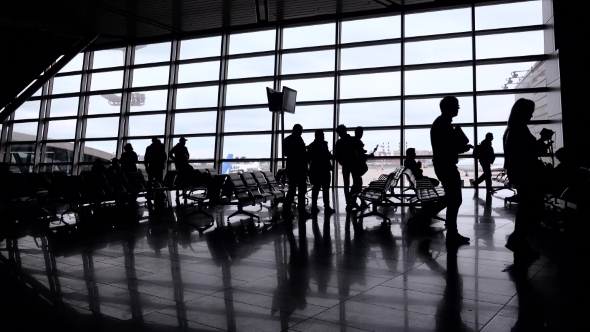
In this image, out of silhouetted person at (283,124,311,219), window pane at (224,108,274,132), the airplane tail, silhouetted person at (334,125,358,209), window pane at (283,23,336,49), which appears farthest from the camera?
the airplane tail

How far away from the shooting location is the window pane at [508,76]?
11453 millimetres

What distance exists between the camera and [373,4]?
1233 cm

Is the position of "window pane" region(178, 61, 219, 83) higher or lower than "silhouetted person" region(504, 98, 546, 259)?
higher

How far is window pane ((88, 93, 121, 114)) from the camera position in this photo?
15.5 metres

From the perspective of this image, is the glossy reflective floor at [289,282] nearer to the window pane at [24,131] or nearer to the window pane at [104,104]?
the window pane at [104,104]

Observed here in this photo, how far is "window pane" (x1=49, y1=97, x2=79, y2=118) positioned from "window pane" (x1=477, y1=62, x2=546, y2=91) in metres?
14.8

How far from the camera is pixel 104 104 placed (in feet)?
51.3

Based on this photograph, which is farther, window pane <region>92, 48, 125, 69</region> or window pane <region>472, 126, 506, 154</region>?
window pane <region>92, 48, 125, 69</region>

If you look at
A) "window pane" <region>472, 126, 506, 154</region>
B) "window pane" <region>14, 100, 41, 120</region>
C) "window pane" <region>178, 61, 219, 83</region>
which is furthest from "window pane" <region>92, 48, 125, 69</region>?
"window pane" <region>472, 126, 506, 154</region>

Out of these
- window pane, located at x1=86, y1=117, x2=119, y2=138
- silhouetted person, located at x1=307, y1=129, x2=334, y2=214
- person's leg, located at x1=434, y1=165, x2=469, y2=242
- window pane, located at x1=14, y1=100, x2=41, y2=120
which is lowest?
person's leg, located at x1=434, y1=165, x2=469, y2=242

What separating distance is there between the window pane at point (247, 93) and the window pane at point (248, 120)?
1.00 feet

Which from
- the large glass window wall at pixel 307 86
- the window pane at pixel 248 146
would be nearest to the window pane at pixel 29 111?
the large glass window wall at pixel 307 86

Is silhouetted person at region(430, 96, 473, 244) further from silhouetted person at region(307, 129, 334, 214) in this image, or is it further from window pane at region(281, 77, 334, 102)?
window pane at region(281, 77, 334, 102)

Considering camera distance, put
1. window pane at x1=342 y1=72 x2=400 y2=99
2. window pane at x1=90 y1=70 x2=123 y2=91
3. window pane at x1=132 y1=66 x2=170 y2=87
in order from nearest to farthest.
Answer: window pane at x1=342 y1=72 x2=400 y2=99, window pane at x1=132 y1=66 x2=170 y2=87, window pane at x1=90 y1=70 x2=123 y2=91
